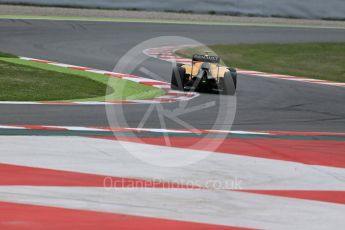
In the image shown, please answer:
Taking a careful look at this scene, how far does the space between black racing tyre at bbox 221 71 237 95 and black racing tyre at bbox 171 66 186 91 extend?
2.28 ft

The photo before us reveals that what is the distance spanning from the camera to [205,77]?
14586 millimetres

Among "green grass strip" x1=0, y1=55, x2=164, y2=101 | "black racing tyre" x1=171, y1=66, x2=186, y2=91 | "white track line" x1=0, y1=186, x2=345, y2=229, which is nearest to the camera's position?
"white track line" x1=0, y1=186, x2=345, y2=229

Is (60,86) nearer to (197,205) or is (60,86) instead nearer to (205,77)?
(205,77)

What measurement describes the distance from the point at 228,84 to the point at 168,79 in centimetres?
236

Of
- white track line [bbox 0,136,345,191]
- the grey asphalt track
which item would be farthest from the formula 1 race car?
white track line [bbox 0,136,345,191]

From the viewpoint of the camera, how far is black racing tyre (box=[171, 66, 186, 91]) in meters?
14.8

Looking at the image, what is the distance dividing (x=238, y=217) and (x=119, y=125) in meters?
4.61

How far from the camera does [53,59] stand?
19.0 meters

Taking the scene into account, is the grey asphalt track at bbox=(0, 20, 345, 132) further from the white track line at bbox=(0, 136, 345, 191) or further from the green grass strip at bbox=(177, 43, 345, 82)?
the white track line at bbox=(0, 136, 345, 191)

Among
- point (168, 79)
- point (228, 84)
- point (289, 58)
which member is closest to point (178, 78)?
point (228, 84)

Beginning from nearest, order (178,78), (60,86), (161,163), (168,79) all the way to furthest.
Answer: (161,163)
(60,86)
(178,78)
(168,79)

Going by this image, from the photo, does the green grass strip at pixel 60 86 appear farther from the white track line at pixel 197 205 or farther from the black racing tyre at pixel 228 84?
the white track line at pixel 197 205

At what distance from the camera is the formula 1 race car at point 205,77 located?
47.9 ft

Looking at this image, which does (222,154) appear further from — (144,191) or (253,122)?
(253,122)
